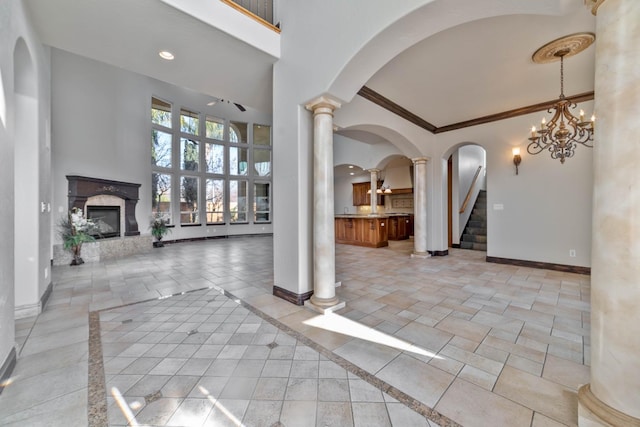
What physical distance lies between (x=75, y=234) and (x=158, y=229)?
268 cm

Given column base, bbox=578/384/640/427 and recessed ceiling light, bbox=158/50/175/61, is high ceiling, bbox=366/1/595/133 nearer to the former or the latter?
column base, bbox=578/384/640/427

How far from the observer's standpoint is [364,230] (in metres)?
7.98

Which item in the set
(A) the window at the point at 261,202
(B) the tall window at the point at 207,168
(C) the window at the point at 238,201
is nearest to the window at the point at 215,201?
(B) the tall window at the point at 207,168

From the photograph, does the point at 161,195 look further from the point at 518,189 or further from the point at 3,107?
the point at 518,189

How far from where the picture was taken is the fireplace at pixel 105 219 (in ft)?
21.1

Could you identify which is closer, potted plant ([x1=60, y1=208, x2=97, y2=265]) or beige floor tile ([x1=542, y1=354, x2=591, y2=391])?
beige floor tile ([x1=542, y1=354, x2=591, y2=391])

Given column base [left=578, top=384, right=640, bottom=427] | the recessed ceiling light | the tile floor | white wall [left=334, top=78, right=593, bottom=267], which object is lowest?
the tile floor

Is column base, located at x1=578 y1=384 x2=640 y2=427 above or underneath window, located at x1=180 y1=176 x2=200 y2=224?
underneath

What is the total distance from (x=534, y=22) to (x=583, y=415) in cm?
340

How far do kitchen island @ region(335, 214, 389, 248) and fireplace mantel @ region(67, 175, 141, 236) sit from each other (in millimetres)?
6330

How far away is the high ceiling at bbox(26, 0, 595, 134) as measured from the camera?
8.35ft

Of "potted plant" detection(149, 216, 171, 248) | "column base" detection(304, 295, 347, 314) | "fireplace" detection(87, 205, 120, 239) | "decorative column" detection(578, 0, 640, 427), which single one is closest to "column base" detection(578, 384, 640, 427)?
"decorative column" detection(578, 0, 640, 427)

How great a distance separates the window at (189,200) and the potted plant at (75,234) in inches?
149

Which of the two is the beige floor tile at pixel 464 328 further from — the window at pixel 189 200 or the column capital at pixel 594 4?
the window at pixel 189 200
